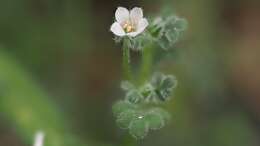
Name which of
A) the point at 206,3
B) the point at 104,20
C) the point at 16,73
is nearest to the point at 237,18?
the point at 206,3

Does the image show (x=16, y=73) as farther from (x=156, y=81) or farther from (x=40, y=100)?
(x=156, y=81)

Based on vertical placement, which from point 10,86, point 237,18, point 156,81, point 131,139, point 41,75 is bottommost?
point 131,139

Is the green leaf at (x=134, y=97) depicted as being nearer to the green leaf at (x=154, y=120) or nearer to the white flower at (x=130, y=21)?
the green leaf at (x=154, y=120)

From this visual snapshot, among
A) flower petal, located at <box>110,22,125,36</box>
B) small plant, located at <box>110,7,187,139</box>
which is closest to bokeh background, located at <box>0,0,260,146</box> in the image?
small plant, located at <box>110,7,187,139</box>

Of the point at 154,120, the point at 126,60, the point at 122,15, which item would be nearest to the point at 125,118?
the point at 154,120

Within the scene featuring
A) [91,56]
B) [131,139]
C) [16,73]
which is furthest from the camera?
[91,56]

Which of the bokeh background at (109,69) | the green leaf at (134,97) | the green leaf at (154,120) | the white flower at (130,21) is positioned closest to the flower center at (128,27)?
the white flower at (130,21)

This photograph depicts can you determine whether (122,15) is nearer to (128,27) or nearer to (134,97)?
(128,27)
